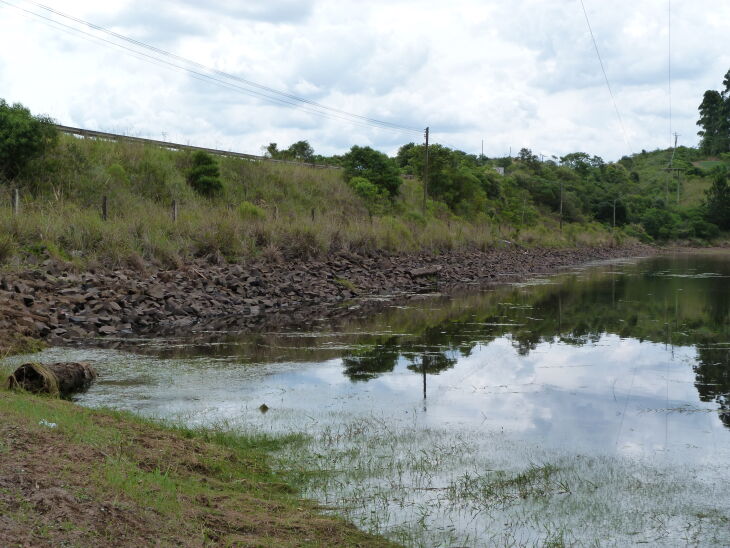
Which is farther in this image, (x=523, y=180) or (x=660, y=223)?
(x=660, y=223)

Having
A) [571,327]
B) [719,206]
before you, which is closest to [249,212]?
[571,327]

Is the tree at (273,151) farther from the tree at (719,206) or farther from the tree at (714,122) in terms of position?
the tree at (714,122)

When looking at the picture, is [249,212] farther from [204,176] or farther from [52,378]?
[52,378]

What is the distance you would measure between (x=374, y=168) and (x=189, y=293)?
33101 millimetres

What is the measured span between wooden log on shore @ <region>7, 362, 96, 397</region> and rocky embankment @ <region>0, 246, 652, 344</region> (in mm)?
3829

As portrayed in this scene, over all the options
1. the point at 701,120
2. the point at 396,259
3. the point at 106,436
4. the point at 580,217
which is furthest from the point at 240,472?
the point at 701,120

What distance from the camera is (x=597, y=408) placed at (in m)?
9.75

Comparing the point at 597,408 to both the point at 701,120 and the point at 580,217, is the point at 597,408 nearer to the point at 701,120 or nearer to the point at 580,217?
the point at 580,217

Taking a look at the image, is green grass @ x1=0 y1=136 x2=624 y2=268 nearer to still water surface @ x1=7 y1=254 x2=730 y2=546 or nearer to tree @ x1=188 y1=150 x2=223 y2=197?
tree @ x1=188 y1=150 x2=223 y2=197

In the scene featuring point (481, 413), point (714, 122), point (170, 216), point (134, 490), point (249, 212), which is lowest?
point (481, 413)

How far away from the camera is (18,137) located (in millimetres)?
26406

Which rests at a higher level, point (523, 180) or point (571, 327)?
point (523, 180)

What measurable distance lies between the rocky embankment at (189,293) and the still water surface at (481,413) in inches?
74.1

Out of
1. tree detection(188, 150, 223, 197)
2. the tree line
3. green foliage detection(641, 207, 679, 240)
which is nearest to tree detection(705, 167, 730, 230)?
the tree line
